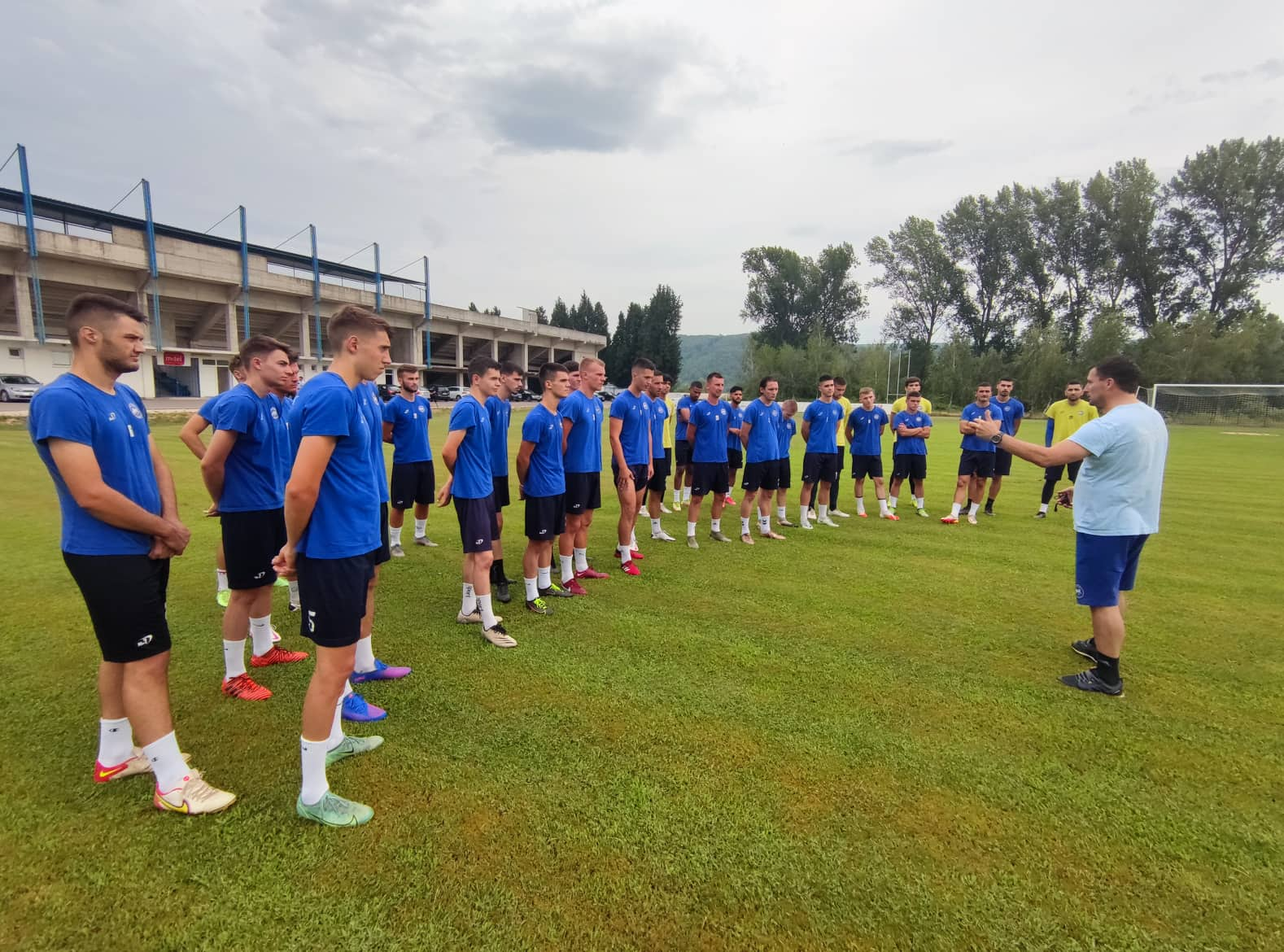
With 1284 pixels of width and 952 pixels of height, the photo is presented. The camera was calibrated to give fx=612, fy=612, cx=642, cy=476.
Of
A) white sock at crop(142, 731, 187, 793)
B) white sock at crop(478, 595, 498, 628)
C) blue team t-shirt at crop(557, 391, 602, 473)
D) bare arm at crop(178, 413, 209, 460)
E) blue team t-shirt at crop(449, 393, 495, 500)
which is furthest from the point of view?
blue team t-shirt at crop(557, 391, 602, 473)

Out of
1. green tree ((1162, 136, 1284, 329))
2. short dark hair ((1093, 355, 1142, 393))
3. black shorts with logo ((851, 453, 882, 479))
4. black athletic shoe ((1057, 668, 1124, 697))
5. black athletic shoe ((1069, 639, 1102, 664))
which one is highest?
green tree ((1162, 136, 1284, 329))

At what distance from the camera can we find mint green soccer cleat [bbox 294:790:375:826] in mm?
2670

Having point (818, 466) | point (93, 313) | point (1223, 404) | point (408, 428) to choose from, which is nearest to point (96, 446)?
point (93, 313)

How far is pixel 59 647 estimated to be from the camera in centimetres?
436

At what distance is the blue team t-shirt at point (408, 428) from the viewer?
23.1 ft

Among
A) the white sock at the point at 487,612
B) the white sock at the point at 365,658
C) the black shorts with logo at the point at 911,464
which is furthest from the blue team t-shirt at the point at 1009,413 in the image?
the white sock at the point at 365,658

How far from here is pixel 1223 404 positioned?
1259 inches

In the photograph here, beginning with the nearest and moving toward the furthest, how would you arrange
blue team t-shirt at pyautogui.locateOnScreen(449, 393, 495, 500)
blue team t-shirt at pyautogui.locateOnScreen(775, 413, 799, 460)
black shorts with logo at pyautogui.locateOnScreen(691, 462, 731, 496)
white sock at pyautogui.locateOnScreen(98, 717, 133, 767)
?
white sock at pyautogui.locateOnScreen(98, 717, 133, 767), blue team t-shirt at pyautogui.locateOnScreen(449, 393, 495, 500), black shorts with logo at pyautogui.locateOnScreen(691, 462, 731, 496), blue team t-shirt at pyautogui.locateOnScreen(775, 413, 799, 460)

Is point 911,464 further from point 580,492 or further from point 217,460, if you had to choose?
point 217,460

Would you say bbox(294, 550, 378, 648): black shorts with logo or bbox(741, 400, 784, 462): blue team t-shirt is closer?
bbox(294, 550, 378, 648): black shorts with logo

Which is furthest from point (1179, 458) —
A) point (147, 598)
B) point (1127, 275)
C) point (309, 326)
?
point (309, 326)

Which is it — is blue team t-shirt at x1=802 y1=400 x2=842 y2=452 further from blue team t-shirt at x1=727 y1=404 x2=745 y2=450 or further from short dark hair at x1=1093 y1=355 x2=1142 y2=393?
short dark hair at x1=1093 y1=355 x2=1142 y2=393

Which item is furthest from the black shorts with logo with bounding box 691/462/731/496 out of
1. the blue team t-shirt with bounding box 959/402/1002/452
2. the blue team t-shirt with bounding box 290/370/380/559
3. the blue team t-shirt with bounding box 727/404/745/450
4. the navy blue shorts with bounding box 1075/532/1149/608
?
the blue team t-shirt with bounding box 290/370/380/559

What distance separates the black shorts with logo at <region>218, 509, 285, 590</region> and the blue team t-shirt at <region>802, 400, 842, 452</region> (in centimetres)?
702
